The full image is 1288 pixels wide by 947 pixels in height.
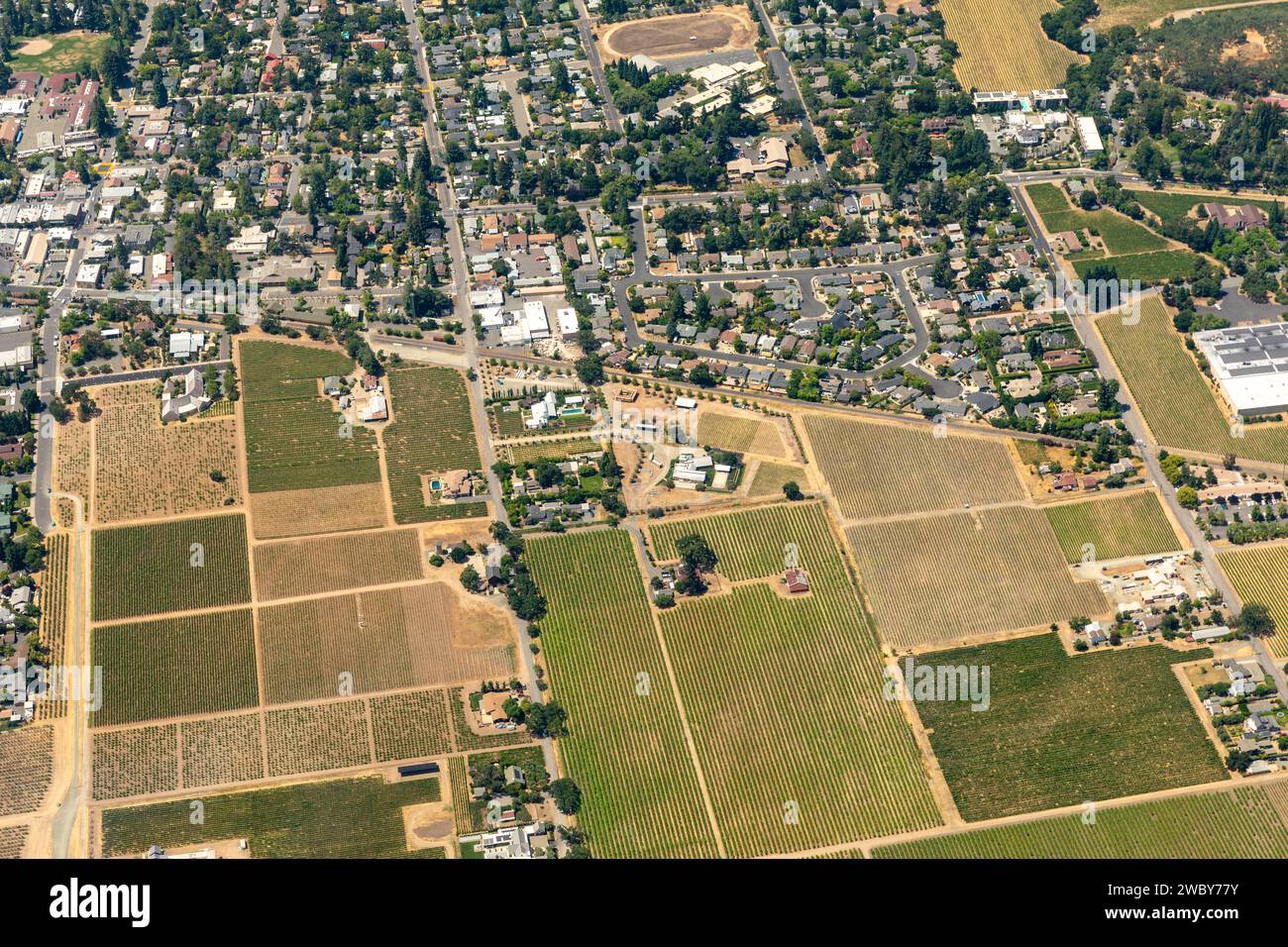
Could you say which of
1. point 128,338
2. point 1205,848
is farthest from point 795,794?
point 128,338

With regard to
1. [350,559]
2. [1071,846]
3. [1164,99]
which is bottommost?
[1071,846]

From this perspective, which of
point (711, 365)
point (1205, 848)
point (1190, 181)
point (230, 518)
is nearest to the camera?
point (1205, 848)

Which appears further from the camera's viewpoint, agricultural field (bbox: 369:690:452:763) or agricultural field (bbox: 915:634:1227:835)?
agricultural field (bbox: 369:690:452:763)

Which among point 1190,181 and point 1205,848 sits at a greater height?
point 1190,181

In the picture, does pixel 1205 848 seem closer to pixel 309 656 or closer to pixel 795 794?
pixel 795 794

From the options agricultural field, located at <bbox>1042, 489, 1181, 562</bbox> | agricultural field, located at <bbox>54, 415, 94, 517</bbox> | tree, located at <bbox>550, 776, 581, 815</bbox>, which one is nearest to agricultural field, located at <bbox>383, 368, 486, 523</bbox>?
agricultural field, located at <bbox>54, 415, 94, 517</bbox>

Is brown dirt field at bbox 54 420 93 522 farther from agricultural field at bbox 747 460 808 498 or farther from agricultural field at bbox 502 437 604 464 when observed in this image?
agricultural field at bbox 747 460 808 498

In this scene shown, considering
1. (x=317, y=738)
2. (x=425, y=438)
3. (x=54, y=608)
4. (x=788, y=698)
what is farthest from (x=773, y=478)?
(x=54, y=608)
